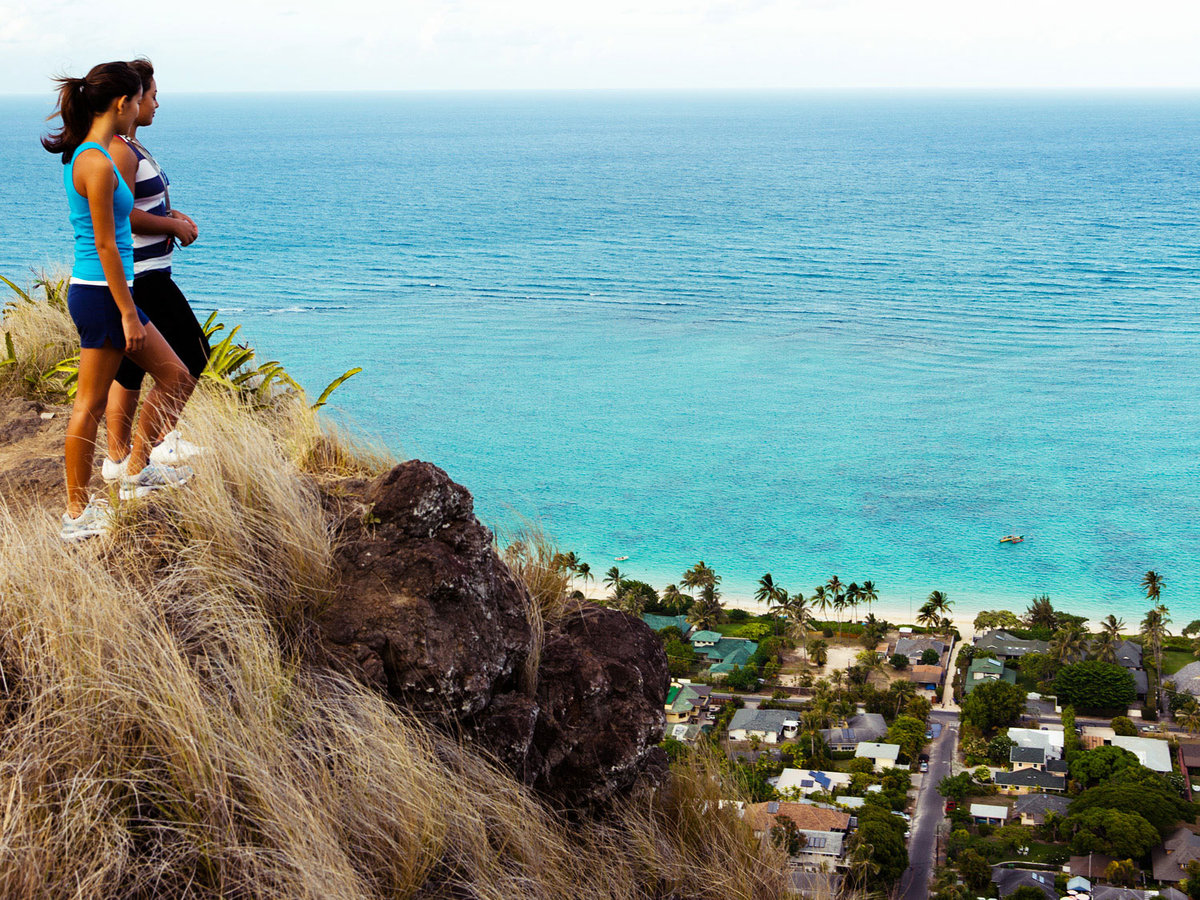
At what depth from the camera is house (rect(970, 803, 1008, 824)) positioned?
91.7ft

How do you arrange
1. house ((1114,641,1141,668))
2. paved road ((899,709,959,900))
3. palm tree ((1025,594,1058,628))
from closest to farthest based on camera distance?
paved road ((899,709,959,900)) < house ((1114,641,1141,668)) < palm tree ((1025,594,1058,628))

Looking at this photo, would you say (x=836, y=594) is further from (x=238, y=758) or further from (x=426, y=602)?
(x=238, y=758)

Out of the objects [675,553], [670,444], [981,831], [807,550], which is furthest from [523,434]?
[981,831]

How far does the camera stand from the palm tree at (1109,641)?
31281mm

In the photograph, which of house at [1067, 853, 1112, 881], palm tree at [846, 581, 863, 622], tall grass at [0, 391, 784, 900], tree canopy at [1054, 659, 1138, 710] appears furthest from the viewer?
palm tree at [846, 581, 863, 622]

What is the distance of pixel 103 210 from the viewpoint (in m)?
4.54

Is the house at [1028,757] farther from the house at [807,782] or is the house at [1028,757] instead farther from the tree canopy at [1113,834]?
the house at [807,782]

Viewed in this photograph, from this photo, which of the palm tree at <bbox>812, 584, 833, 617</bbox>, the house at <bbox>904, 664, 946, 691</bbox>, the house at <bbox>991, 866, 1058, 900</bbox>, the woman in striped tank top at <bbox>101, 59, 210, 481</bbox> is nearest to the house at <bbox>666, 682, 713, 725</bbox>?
the palm tree at <bbox>812, 584, 833, 617</bbox>

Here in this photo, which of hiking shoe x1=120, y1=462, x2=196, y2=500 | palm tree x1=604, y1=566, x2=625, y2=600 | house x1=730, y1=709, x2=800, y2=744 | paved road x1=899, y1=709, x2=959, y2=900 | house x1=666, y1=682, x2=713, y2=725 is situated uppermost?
hiking shoe x1=120, y1=462, x2=196, y2=500

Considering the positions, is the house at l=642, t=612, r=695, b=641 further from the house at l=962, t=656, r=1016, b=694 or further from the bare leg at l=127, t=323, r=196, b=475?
the bare leg at l=127, t=323, r=196, b=475

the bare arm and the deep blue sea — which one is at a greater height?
the bare arm

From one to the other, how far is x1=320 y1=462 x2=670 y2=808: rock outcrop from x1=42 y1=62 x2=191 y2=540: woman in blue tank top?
1094 mm

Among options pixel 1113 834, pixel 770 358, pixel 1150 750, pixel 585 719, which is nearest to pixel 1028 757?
pixel 1150 750

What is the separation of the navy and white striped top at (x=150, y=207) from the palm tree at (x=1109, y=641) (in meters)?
31.7
